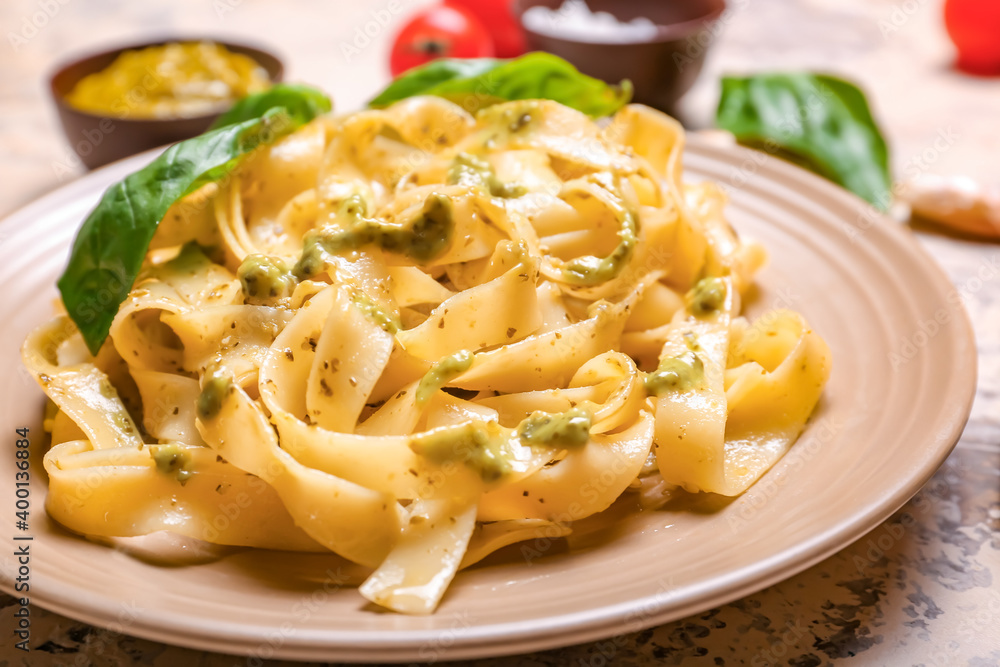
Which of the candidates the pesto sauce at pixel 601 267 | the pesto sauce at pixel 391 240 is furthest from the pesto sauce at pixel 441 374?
the pesto sauce at pixel 601 267

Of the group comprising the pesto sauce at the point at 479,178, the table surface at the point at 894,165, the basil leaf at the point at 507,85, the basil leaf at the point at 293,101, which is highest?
the basil leaf at the point at 507,85

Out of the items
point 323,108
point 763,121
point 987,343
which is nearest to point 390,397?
point 323,108

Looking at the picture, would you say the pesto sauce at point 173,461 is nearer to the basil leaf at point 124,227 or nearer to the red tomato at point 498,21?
the basil leaf at point 124,227

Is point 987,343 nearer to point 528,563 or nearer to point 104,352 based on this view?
point 528,563

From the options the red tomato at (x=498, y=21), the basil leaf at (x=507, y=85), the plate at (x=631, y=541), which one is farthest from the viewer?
the red tomato at (x=498, y=21)

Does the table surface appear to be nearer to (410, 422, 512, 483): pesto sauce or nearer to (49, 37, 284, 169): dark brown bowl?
(49, 37, 284, 169): dark brown bowl

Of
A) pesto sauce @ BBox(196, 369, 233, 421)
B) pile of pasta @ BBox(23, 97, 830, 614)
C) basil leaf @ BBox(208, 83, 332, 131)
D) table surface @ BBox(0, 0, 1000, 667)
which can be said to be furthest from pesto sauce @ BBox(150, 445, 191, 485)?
basil leaf @ BBox(208, 83, 332, 131)

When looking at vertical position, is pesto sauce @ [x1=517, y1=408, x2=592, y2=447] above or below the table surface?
above
